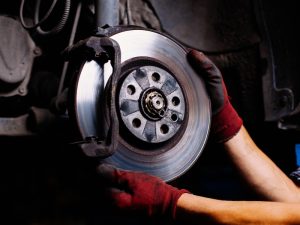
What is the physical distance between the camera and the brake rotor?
871mm

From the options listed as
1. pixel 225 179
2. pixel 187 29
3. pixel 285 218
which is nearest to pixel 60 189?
pixel 225 179

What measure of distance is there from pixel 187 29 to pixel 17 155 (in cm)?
72

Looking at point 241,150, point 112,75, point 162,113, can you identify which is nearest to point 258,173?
point 241,150

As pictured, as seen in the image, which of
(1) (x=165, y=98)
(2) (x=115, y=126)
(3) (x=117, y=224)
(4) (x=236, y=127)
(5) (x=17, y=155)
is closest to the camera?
(2) (x=115, y=126)

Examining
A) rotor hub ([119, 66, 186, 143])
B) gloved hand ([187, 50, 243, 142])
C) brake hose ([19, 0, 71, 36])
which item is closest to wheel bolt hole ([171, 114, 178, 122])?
rotor hub ([119, 66, 186, 143])

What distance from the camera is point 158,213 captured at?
0.86m

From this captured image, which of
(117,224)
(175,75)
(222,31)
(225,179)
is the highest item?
(222,31)

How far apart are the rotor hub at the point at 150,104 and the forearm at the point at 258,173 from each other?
232mm

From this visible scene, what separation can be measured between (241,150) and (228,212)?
11.0 inches

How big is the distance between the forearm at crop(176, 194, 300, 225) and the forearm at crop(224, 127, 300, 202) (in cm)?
24

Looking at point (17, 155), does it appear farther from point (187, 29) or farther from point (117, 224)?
point (187, 29)

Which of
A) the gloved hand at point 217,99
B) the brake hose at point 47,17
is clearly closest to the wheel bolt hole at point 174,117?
the gloved hand at point 217,99

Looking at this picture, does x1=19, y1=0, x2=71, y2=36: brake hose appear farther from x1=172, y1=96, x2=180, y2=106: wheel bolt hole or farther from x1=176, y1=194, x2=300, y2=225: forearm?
x1=176, y1=194, x2=300, y2=225: forearm

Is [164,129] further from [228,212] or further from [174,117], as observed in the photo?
[228,212]
